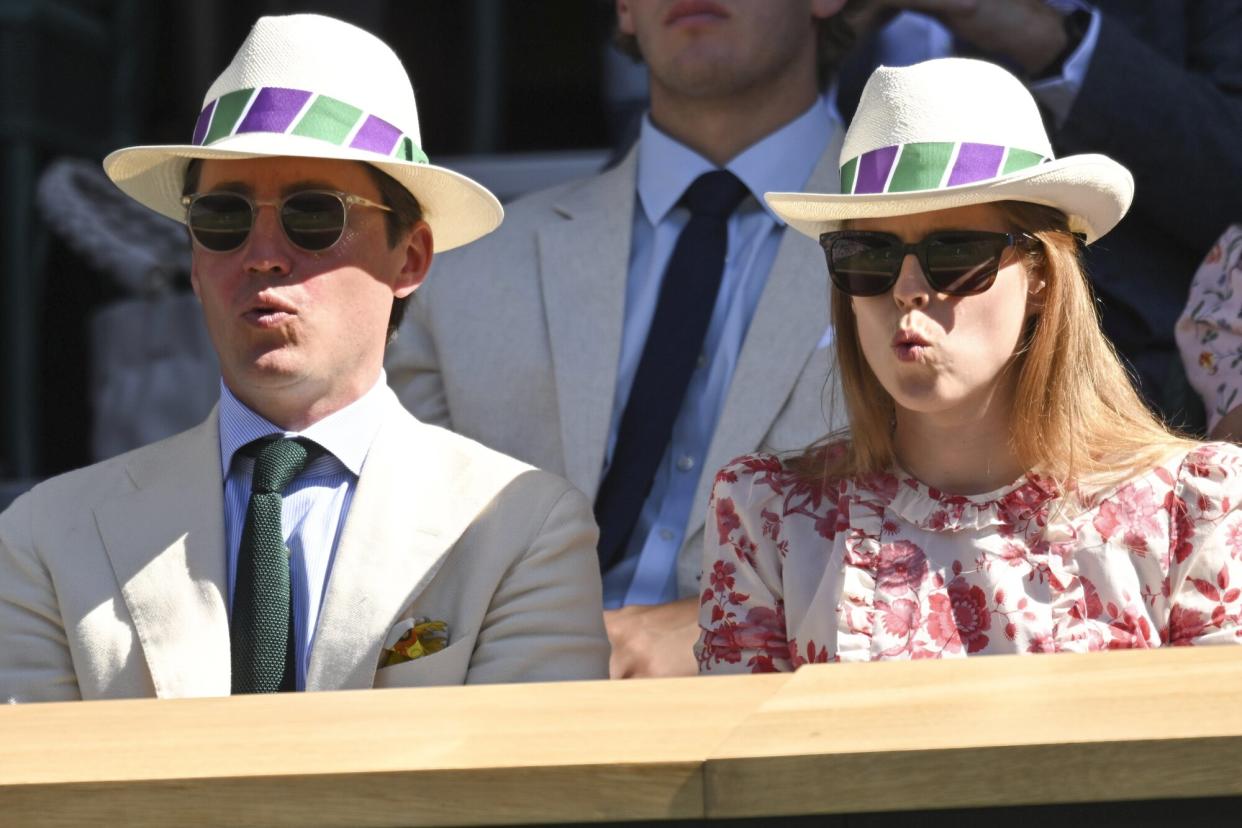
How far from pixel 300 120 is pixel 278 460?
1.56 feet

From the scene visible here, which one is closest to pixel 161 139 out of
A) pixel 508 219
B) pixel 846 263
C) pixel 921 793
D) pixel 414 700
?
pixel 508 219

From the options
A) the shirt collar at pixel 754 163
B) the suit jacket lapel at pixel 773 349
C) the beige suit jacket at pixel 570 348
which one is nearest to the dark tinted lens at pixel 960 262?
the beige suit jacket at pixel 570 348

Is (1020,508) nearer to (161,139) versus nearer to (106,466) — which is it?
(106,466)

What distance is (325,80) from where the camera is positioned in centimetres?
273

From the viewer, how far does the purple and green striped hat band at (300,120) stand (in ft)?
8.70

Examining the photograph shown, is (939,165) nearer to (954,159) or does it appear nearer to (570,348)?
(954,159)

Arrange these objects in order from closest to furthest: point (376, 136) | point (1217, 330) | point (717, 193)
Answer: point (376, 136) → point (1217, 330) → point (717, 193)

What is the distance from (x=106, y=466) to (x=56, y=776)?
1.16m

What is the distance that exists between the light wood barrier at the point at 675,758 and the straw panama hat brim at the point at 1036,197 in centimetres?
74

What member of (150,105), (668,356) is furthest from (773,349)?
(150,105)

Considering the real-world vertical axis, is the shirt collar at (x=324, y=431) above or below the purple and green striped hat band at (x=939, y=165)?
below

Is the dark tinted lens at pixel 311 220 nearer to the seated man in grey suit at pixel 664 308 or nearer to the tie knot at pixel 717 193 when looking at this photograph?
the seated man in grey suit at pixel 664 308

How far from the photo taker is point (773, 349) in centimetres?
341

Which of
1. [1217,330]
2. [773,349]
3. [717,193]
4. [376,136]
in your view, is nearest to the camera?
[376,136]
